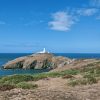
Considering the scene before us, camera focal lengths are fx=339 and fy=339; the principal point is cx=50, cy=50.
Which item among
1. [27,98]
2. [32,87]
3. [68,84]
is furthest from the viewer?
[68,84]

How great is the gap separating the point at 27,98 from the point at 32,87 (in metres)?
5.06

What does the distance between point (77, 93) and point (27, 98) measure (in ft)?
10.9

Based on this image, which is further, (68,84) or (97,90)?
(68,84)

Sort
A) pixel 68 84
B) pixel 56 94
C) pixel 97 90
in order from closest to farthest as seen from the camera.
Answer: pixel 56 94 → pixel 97 90 → pixel 68 84

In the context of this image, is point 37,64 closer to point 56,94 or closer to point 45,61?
point 45,61

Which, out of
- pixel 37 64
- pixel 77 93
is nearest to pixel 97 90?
pixel 77 93

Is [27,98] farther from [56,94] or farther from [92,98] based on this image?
[92,98]

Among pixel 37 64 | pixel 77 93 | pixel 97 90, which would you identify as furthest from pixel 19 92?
pixel 37 64

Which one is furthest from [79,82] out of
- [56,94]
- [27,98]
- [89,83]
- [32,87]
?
[27,98]

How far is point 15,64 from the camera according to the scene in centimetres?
12325

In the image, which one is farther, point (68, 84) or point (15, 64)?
point (15, 64)

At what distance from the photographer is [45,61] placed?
121812 millimetres

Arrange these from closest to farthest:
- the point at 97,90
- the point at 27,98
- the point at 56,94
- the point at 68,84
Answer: the point at 27,98 < the point at 56,94 < the point at 97,90 < the point at 68,84

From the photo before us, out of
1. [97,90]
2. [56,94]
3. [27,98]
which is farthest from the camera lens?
[97,90]
